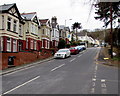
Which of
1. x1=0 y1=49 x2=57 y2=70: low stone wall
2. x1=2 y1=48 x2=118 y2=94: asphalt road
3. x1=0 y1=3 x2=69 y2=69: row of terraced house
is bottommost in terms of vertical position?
x1=2 y1=48 x2=118 y2=94: asphalt road

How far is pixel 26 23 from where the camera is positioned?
29875mm

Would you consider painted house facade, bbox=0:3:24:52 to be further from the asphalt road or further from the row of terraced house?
the asphalt road

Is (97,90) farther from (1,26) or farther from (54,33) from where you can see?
(54,33)

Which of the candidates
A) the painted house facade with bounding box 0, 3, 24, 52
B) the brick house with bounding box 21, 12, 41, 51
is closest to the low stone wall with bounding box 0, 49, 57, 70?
the painted house facade with bounding box 0, 3, 24, 52

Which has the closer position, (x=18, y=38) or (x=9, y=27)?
(x=9, y=27)

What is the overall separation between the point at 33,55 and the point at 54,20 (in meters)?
28.8

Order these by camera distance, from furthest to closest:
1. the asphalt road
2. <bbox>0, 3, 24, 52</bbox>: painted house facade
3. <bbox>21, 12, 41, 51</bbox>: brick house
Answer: <bbox>21, 12, 41, 51</bbox>: brick house
<bbox>0, 3, 24, 52</bbox>: painted house facade
the asphalt road

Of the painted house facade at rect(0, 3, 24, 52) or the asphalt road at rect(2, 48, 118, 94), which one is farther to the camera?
the painted house facade at rect(0, 3, 24, 52)

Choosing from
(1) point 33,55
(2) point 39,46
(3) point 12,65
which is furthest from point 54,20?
(3) point 12,65

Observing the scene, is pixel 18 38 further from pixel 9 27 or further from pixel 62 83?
pixel 62 83

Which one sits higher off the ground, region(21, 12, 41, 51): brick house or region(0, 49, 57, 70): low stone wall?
region(21, 12, 41, 51): brick house

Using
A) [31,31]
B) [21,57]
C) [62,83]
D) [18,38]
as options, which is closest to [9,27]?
[18,38]

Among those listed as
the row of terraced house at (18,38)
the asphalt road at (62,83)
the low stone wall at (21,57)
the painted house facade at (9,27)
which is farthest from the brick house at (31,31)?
the asphalt road at (62,83)

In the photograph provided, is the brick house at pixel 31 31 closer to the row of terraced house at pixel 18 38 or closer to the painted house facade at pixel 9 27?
the row of terraced house at pixel 18 38
